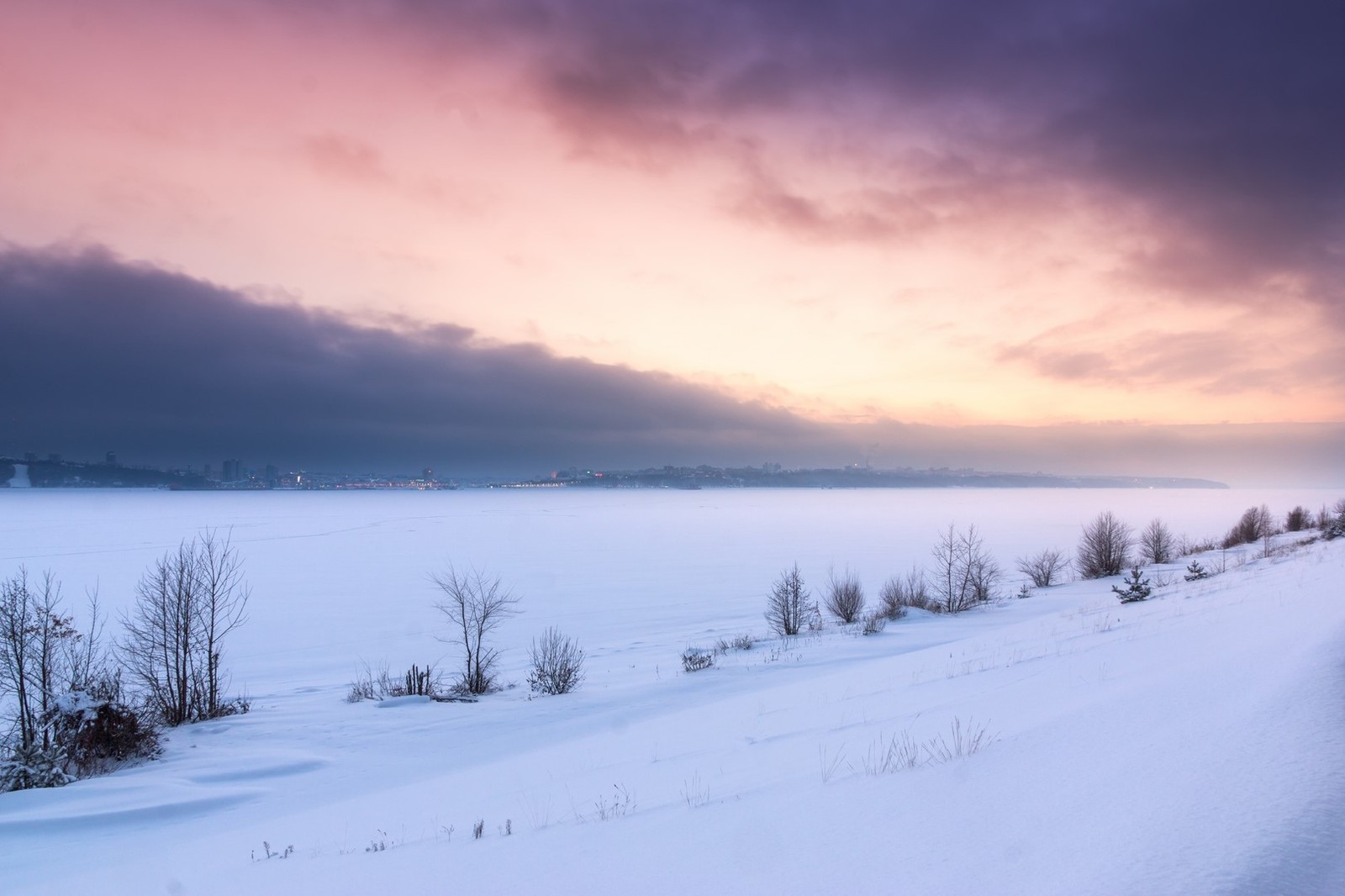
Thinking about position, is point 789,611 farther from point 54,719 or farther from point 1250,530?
point 1250,530

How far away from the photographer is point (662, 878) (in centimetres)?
383

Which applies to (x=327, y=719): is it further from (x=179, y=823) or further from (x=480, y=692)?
(x=179, y=823)

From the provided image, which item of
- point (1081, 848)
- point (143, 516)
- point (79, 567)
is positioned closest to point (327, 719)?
point (1081, 848)

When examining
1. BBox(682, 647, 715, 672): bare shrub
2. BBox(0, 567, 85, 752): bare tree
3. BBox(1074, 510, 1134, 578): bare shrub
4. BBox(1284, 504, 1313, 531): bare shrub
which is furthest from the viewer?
BBox(1284, 504, 1313, 531): bare shrub

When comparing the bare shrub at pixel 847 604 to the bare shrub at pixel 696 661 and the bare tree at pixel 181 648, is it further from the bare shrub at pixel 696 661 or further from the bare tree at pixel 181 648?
the bare tree at pixel 181 648

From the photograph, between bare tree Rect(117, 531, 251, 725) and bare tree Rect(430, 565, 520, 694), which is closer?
bare tree Rect(117, 531, 251, 725)

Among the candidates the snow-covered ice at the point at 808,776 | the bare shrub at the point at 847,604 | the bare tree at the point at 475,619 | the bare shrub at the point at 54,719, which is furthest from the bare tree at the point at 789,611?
the bare shrub at the point at 54,719

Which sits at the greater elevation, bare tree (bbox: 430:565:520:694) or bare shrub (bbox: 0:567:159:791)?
bare shrub (bbox: 0:567:159:791)

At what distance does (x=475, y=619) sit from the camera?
19750 millimetres

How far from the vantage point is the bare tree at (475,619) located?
57.2 ft

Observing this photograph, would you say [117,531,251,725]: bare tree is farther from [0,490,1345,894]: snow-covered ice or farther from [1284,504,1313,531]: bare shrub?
[1284,504,1313,531]: bare shrub

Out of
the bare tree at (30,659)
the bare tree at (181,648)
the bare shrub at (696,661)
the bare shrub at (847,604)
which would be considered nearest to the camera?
the bare tree at (30,659)


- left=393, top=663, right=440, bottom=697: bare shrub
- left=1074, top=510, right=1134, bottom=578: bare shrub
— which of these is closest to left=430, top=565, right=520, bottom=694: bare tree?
left=393, top=663, right=440, bottom=697: bare shrub

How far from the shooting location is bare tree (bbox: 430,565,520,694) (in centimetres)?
1744
